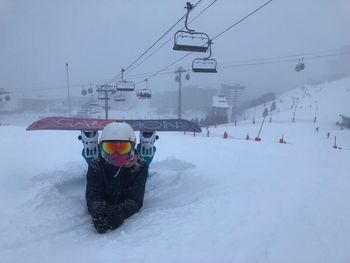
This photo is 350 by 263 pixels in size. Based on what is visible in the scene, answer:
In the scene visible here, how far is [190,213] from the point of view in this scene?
149 inches

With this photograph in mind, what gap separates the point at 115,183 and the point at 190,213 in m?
1.15

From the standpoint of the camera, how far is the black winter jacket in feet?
12.9

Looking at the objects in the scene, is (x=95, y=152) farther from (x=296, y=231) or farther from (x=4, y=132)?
(x=4, y=132)

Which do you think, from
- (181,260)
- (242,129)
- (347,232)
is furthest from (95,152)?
(242,129)

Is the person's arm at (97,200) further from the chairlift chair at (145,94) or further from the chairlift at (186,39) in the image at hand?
the chairlift chair at (145,94)

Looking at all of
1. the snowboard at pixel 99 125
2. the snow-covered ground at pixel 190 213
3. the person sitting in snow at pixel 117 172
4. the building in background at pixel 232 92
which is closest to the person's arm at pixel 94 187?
the person sitting in snow at pixel 117 172

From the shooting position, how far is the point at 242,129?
38.1m

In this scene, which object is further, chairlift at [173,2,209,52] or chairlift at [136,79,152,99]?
chairlift at [136,79,152,99]

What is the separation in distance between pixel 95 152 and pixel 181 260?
295 cm

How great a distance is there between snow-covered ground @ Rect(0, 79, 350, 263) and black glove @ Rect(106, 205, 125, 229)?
97mm

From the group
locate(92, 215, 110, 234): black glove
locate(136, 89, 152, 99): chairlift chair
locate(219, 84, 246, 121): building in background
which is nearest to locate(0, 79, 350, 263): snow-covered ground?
locate(92, 215, 110, 234): black glove

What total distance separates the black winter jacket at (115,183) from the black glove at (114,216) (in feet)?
1.44

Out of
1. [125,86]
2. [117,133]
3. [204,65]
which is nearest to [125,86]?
[125,86]

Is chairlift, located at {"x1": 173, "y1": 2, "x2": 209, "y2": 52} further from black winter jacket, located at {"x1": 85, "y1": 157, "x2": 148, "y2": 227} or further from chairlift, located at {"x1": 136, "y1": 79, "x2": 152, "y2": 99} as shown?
chairlift, located at {"x1": 136, "y1": 79, "x2": 152, "y2": 99}
